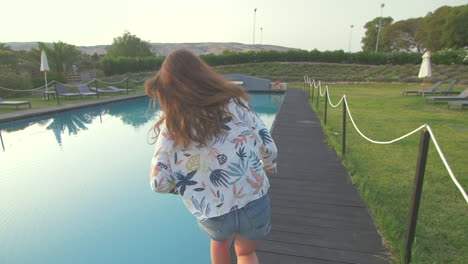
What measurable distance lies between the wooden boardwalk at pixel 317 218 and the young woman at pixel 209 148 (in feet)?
3.43

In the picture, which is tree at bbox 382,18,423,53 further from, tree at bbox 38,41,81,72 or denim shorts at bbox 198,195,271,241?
denim shorts at bbox 198,195,271,241

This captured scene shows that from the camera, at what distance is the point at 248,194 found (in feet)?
4.06

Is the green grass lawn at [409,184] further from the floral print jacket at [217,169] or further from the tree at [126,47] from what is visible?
the tree at [126,47]

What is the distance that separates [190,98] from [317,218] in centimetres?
206

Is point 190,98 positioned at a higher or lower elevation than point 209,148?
higher

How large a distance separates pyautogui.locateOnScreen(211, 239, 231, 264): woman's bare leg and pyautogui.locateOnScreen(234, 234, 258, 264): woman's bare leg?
61 mm

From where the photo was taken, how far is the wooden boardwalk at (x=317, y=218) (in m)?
2.13

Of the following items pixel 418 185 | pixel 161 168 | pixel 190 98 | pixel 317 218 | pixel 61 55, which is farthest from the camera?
pixel 61 55

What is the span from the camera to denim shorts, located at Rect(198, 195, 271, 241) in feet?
4.13

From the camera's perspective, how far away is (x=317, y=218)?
2.65 m

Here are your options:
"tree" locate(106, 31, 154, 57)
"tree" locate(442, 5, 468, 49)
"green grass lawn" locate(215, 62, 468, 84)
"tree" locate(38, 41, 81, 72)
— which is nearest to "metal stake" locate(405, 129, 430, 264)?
"green grass lawn" locate(215, 62, 468, 84)

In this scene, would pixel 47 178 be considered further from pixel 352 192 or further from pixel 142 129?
pixel 352 192

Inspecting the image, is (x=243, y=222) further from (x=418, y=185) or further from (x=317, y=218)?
(x=317, y=218)

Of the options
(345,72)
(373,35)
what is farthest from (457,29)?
(345,72)
